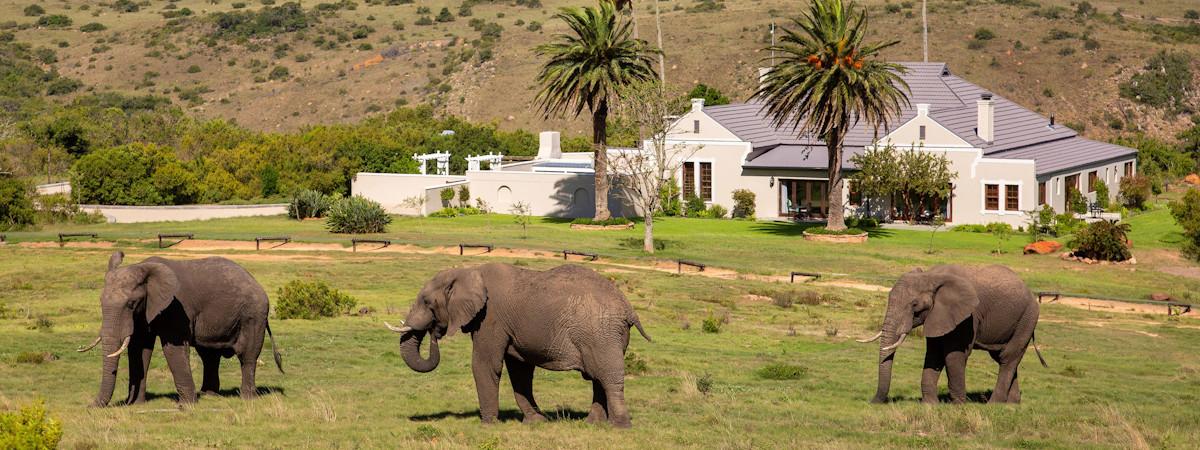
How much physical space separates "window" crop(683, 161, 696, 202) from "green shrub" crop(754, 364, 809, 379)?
45.7 meters

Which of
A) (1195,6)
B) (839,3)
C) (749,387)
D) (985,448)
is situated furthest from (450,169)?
(1195,6)

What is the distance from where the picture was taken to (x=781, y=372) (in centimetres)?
2556

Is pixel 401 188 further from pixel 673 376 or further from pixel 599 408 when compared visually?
pixel 599 408

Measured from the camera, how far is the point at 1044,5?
148750 mm

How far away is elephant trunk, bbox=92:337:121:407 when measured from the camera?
18906 millimetres

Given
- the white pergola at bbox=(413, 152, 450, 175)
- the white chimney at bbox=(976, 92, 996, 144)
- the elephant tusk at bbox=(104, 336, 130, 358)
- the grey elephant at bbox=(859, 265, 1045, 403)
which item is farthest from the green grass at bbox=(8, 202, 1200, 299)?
the elephant tusk at bbox=(104, 336, 130, 358)

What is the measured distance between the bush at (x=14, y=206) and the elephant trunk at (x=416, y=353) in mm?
47665

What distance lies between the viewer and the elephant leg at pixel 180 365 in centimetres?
1977

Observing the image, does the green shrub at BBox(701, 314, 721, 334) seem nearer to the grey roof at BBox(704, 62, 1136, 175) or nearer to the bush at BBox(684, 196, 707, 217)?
the grey roof at BBox(704, 62, 1136, 175)

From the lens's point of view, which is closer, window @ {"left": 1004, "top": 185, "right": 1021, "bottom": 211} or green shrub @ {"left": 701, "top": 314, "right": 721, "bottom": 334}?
green shrub @ {"left": 701, "top": 314, "right": 721, "bottom": 334}

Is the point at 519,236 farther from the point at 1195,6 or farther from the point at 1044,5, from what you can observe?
the point at 1195,6

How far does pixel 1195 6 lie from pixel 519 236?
123637 mm

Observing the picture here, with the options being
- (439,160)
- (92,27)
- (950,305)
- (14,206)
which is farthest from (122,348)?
(92,27)

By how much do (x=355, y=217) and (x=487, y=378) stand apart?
4026 centimetres
